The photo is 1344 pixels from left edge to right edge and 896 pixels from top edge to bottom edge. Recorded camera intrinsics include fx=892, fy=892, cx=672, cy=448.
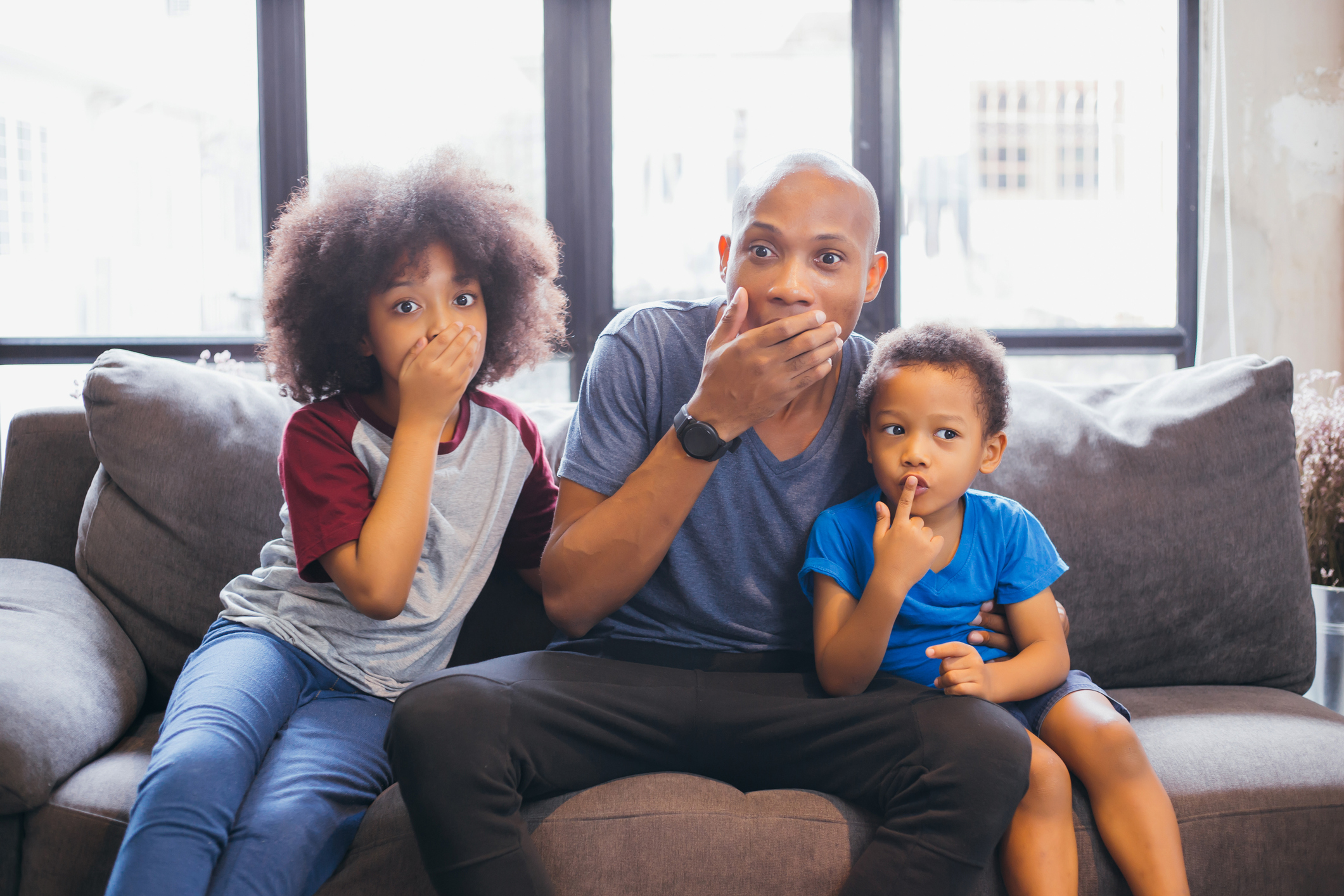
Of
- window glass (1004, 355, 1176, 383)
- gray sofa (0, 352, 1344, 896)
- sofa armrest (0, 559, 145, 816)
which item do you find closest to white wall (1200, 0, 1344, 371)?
window glass (1004, 355, 1176, 383)

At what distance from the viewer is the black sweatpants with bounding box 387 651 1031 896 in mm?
949

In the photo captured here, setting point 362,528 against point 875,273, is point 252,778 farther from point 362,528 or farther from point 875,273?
point 875,273

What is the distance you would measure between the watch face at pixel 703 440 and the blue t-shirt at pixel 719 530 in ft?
0.47

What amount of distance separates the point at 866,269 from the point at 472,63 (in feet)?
7.40

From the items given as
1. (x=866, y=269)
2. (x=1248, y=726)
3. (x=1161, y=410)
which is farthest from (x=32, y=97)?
(x=1248, y=726)

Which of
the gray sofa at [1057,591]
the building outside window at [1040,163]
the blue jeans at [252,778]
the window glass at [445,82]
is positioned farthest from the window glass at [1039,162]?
the blue jeans at [252,778]

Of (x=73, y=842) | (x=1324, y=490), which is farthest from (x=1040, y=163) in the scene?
(x=73, y=842)

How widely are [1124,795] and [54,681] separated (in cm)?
138

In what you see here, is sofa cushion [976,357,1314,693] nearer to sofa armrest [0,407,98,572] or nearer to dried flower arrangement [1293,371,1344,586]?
dried flower arrangement [1293,371,1344,586]

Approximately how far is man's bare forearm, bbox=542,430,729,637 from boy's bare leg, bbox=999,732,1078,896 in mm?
497

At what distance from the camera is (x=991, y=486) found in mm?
1557

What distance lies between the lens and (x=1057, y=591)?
1.51m

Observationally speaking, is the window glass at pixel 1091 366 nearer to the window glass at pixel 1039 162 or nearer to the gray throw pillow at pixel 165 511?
the window glass at pixel 1039 162

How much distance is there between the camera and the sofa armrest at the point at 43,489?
1569 millimetres
